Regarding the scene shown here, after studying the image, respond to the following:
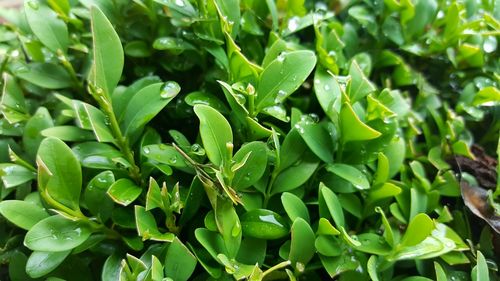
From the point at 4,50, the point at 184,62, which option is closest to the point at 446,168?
the point at 184,62

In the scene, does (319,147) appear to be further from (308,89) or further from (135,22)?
(135,22)

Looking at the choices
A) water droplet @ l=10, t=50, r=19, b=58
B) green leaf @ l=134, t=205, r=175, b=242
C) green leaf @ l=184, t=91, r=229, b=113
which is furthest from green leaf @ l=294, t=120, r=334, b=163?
water droplet @ l=10, t=50, r=19, b=58

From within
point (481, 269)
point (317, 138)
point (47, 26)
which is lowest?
point (481, 269)

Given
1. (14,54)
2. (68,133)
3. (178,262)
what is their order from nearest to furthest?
(178,262)
(68,133)
(14,54)

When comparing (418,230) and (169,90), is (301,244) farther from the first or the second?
(169,90)

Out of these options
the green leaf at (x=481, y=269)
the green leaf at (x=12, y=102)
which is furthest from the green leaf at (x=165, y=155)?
the green leaf at (x=481, y=269)

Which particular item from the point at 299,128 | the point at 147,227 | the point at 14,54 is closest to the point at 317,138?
the point at 299,128

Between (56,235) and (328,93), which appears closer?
(56,235)
